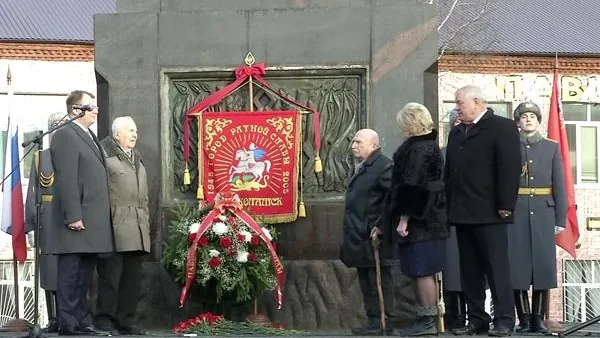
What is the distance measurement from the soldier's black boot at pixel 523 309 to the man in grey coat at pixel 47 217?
387cm

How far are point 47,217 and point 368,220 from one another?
2862mm

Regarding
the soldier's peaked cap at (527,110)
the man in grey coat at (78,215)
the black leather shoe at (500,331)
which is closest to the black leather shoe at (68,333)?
the man in grey coat at (78,215)

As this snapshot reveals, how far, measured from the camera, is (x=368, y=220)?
38.9ft

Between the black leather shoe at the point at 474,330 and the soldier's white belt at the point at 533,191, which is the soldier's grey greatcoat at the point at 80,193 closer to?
the black leather shoe at the point at 474,330

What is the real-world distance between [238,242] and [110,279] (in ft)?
3.65

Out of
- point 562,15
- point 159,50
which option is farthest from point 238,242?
point 562,15

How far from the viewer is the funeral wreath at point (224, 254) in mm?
12352

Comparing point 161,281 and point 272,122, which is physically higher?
point 272,122

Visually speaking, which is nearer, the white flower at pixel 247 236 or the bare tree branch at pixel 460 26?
the white flower at pixel 247 236

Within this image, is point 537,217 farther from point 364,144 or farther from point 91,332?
point 91,332

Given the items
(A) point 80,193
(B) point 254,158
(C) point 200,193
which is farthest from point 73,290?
(B) point 254,158

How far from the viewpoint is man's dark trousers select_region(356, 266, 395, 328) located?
11867 mm

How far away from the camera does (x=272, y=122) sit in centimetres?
1313

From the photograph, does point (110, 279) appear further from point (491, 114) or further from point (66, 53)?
point (66, 53)
